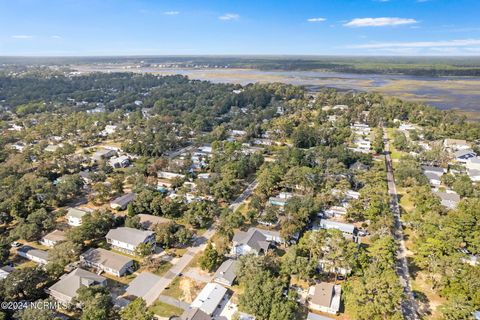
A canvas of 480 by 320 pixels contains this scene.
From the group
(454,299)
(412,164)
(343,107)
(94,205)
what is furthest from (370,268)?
(343,107)

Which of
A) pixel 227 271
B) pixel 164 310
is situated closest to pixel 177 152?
pixel 227 271

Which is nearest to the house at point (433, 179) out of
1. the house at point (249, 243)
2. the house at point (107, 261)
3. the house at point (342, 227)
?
the house at point (342, 227)

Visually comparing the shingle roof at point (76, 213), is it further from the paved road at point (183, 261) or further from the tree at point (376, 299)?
the tree at point (376, 299)

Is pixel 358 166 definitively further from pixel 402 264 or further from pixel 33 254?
pixel 33 254

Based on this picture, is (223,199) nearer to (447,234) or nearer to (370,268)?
(370,268)

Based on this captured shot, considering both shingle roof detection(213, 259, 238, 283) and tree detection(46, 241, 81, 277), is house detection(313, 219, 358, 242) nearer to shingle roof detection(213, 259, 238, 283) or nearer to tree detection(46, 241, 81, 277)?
shingle roof detection(213, 259, 238, 283)

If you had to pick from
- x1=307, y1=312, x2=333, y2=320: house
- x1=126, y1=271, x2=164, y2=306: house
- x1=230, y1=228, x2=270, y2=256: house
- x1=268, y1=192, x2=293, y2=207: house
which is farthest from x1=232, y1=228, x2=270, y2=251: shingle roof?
x1=268, y1=192, x2=293, y2=207: house
